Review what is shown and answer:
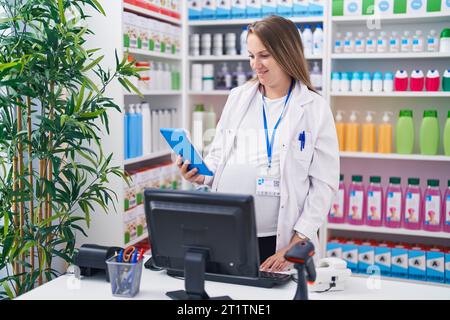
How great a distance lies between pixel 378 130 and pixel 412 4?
893 mm

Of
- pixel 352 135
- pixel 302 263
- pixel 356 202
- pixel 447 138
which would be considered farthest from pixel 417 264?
pixel 302 263

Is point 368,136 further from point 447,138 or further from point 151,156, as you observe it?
point 151,156

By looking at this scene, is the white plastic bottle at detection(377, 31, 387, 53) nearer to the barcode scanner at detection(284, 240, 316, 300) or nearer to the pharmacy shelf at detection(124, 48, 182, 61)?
the pharmacy shelf at detection(124, 48, 182, 61)

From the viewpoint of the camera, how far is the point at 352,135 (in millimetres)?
3729

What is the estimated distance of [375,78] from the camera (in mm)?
3621

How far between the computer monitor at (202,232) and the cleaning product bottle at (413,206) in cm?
233

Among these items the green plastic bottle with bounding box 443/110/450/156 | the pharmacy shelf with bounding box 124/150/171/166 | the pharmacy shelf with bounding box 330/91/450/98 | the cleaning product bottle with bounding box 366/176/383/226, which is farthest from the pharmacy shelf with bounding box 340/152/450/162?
the pharmacy shelf with bounding box 124/150/171/166

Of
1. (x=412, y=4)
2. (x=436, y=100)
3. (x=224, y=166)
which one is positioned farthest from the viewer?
(x=436, y=100)

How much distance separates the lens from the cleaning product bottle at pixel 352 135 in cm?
372

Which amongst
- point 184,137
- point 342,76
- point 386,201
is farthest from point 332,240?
point 184,137

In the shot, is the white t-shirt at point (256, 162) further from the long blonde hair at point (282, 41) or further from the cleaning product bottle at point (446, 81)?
the cleaning product bottle at point (446, 81)

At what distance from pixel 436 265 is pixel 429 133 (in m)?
0.91

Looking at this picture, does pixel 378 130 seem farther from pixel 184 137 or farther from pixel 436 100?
pixel 184 137

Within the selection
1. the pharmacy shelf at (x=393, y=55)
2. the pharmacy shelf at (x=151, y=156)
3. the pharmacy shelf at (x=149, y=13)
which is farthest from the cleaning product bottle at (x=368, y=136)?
the pharmacy shelf at (x=149, y=13)
